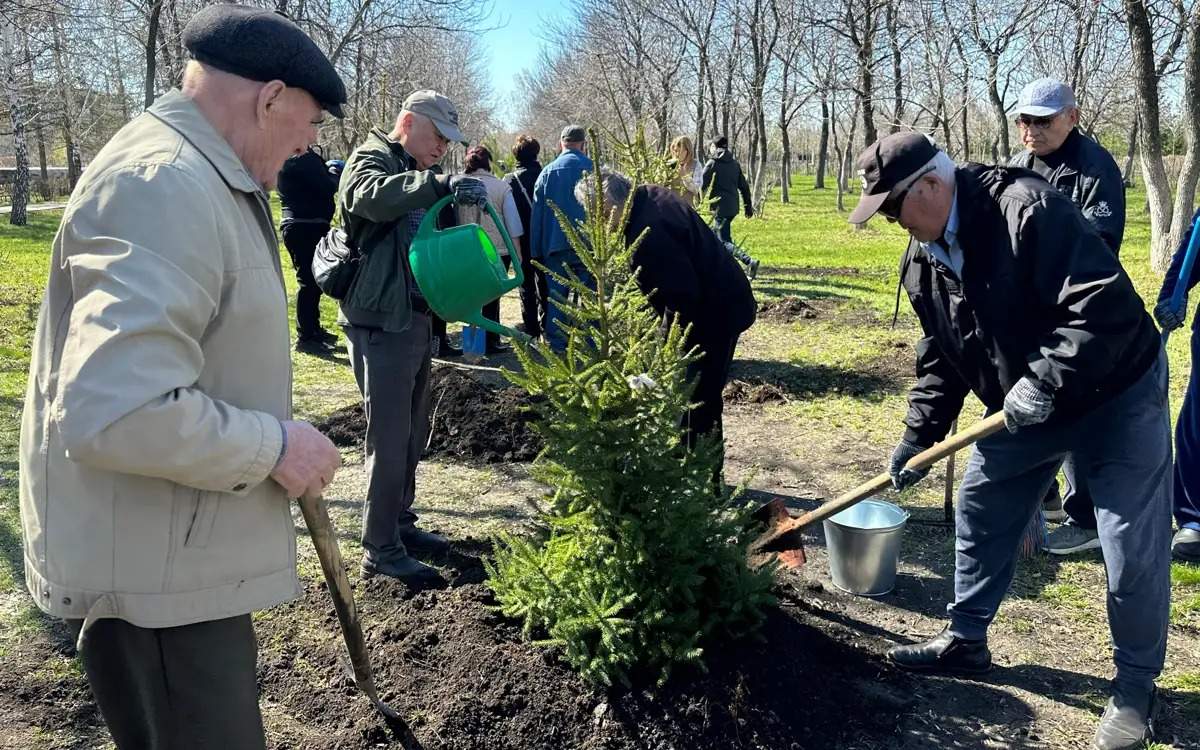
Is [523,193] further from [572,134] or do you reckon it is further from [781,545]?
[781,545]

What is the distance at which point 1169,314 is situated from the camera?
416cm

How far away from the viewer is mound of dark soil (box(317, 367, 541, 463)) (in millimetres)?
5539

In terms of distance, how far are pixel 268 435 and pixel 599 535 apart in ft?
4.58

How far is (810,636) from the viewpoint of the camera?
3.23 m

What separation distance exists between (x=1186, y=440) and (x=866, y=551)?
1886 mm

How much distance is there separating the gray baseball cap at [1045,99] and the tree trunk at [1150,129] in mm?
7499

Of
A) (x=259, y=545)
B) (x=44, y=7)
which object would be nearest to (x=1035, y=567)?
(x=259, y=545)

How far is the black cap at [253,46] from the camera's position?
5.32 ft

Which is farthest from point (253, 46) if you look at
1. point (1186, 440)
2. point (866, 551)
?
point (1186, 440)

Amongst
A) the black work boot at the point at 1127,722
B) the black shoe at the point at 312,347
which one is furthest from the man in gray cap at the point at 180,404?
the black shoe at the point at 312,347

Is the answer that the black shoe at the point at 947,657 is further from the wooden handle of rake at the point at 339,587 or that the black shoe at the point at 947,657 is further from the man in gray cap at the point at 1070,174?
the wooden handle of rake at the point at 339,587

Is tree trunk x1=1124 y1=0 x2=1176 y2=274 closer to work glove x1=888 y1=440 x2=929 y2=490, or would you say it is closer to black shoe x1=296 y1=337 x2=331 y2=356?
work glove x1=888 y1=440 x2=929 y2=490

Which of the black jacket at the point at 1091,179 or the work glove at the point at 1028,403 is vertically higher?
the black jacket at the point at 1091,179

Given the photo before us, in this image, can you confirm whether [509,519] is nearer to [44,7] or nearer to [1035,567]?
[1035,567]
